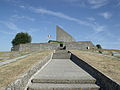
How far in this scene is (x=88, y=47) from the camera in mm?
22828

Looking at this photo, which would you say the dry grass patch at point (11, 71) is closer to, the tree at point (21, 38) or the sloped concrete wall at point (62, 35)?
the sloped concrete wall at point (62, 35)

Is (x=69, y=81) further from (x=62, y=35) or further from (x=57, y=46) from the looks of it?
(x=62, y=35)

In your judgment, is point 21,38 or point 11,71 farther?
point 21,38

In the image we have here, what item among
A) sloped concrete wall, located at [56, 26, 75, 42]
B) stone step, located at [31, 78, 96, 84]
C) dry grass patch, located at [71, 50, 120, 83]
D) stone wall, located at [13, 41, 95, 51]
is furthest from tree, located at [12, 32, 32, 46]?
stone step, located at [31, 78, 96, 84]

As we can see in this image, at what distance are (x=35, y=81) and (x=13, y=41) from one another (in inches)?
1483

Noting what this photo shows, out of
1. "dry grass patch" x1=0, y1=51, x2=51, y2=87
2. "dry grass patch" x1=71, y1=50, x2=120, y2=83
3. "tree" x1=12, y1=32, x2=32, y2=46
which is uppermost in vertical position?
"tree" x1=12, y1=32, x2=32, y2=46

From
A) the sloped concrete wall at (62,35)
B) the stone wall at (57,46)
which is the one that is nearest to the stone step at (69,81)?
the stone wall at (57,46)

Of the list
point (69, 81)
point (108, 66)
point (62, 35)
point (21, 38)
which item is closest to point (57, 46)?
point (62, 35)

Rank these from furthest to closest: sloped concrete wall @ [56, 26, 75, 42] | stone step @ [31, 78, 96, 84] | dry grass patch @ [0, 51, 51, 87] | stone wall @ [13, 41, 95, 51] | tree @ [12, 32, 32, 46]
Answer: tree @ [12, 32, 32, 46] → sloped concrete wall @ [56, 26, 75, 42] → stone wall @ [13, 41, 95, 51] → stone step @ [31, 78, 96, 84] → dry grass patch @ [0, 51, 51, 87]

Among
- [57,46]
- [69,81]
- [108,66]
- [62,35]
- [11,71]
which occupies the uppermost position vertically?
[62,35]

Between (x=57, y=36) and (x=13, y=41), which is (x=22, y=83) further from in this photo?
(x=13, y=41)

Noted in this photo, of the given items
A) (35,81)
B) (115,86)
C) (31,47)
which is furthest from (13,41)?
(115,86)

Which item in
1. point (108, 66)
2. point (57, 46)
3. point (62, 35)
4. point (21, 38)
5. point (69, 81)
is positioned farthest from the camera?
point (21, 38)

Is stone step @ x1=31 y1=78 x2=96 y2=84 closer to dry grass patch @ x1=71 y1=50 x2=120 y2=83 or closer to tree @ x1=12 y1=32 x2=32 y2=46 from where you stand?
dry grass patch @ x1=71 y1=50 x2=120 y2=83
